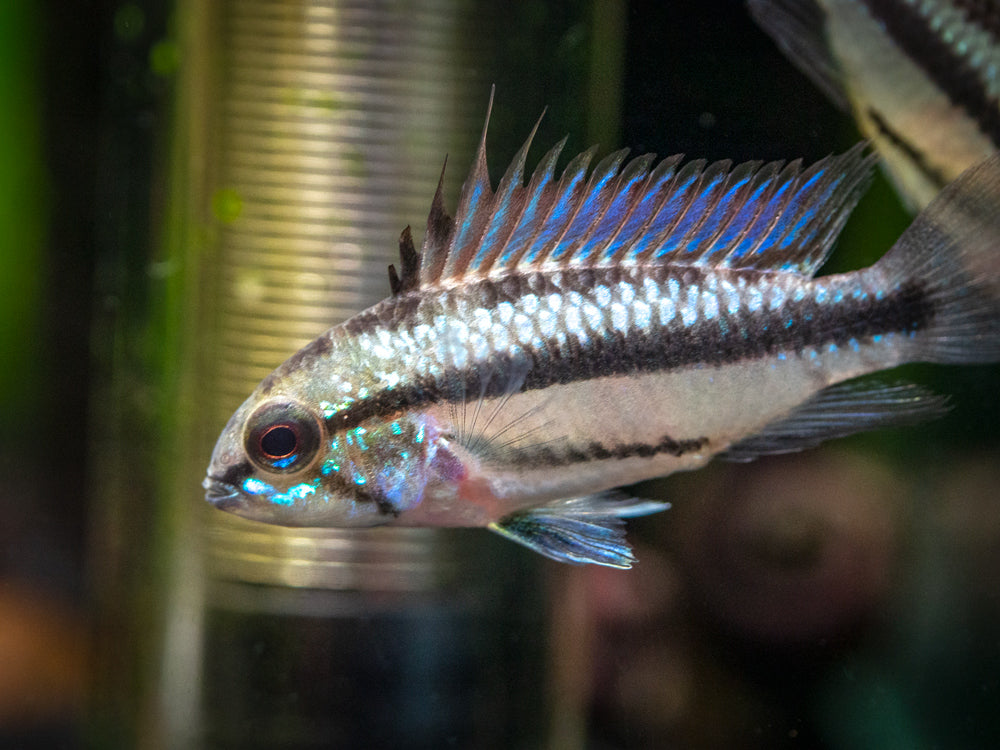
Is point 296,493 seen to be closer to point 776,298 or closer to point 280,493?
point 280,493

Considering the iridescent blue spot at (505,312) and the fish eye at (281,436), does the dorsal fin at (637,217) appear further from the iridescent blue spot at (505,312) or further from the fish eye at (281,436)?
the fish eye at (281,436)

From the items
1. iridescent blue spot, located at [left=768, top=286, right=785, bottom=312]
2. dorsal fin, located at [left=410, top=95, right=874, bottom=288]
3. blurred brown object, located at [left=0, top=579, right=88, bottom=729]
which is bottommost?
blurred brown object, located at [left=0, top=579, right=88, bottom=729]

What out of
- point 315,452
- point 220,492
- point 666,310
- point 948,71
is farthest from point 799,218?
point 220,492

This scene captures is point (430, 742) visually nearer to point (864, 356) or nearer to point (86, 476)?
point (864, 356)

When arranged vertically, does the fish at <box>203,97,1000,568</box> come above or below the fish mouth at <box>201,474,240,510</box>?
above

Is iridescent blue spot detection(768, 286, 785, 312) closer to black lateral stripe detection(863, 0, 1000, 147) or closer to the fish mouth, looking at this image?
black lateral stripe detection(863, 0, 1000, 147)

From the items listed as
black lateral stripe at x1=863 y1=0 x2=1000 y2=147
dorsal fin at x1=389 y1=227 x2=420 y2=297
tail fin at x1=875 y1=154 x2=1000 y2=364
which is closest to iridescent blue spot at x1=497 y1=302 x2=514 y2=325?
dorsal fin at x1=389 y1=227 x2=420 y2=297

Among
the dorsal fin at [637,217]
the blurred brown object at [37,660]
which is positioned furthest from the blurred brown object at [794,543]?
the blurred brown object at [37,660]
